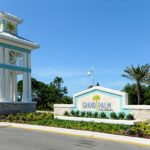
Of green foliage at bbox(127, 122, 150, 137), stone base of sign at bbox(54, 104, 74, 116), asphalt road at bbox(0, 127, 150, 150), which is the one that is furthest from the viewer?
stone base of sign at bbox(54, 104, 74, 116)

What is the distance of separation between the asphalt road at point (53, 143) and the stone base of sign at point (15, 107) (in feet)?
38.5

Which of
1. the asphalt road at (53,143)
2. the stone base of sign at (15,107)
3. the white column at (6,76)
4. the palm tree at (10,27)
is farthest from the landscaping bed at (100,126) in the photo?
Result: the palm tree at (10,27)

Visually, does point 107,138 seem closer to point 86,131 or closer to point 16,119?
point 86,131

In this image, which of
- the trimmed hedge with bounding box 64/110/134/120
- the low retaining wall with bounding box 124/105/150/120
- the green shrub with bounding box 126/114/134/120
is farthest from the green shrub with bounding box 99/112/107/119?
the green shrub with bounding box 126/114/134/120

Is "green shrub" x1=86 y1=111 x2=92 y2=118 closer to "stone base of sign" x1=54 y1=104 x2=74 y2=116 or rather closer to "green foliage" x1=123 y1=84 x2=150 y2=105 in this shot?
"stone base of sign" x1=54 y1=104 x2=74 y2=116

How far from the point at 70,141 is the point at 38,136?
213cm

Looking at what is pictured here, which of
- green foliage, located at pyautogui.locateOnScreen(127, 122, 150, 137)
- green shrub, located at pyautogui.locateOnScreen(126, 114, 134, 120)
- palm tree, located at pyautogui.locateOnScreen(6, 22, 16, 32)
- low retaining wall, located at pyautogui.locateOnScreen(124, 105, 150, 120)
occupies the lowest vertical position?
green foliage, located at pyautogui.locateOnScreen(127, 122, 150, 137)

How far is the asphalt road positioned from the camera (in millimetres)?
13766

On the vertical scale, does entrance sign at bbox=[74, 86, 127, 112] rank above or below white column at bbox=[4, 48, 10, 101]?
below

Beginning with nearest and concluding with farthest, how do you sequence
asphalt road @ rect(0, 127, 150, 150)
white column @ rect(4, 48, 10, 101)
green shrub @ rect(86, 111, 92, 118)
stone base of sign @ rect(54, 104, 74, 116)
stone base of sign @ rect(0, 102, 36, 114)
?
asphalt road @ rect(0, 127, 150, 150) → green shrub @ rect(86, 111, 92, 118) → stone base of sign @ rect(54, 104, 74, 116) → stone base of sign @ rect(0, 102, 36, 114) → white column @ rect(4, 48, 10, 101)

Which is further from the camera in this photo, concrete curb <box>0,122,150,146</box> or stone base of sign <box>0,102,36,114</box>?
stone base of sign <box>0,102,36,114</box>

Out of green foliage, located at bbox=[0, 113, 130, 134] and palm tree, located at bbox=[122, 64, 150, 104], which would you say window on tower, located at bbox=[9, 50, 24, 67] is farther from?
palm tree, located at bbox=[122, 64, 150, 104]

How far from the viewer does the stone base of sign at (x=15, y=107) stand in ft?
94.2

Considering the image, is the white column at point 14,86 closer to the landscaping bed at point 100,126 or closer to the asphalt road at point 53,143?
the landscaping bed at point 100,126
